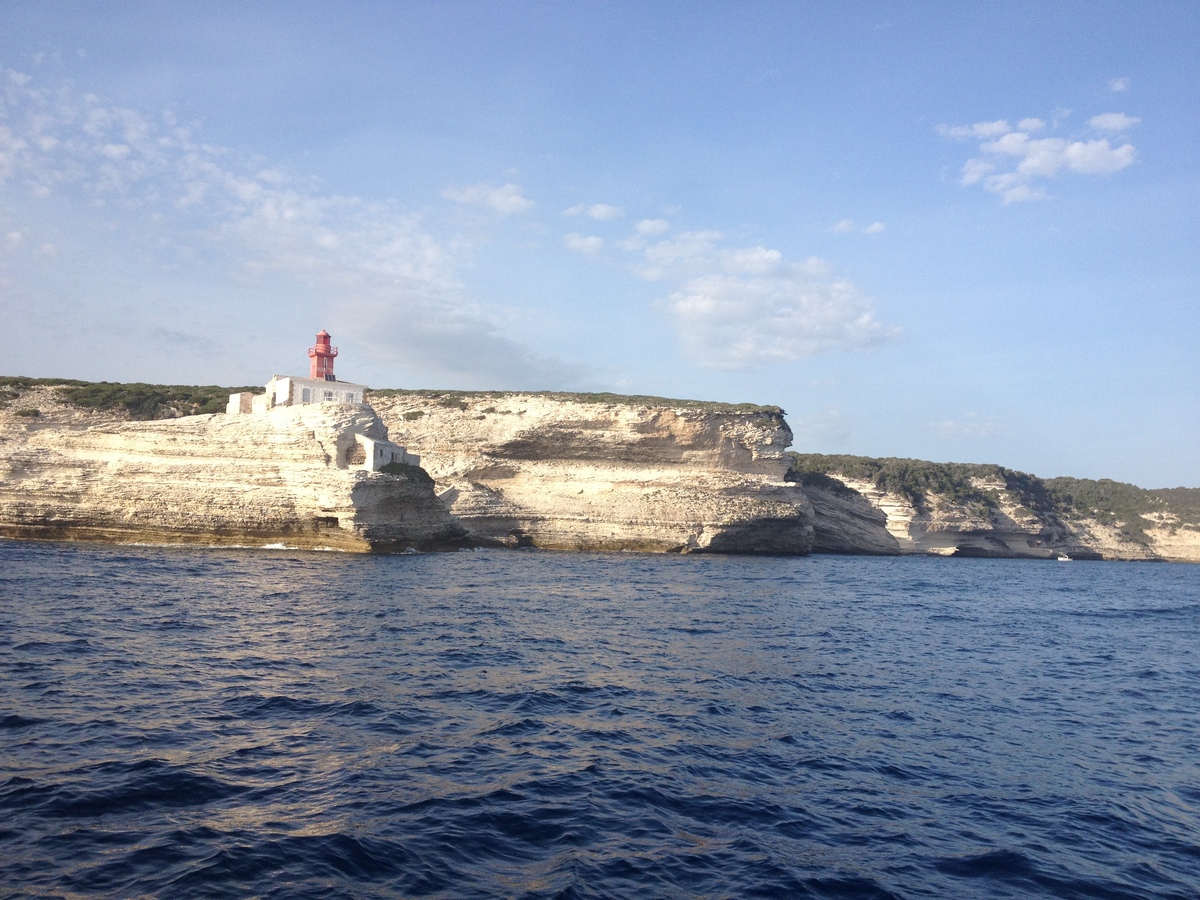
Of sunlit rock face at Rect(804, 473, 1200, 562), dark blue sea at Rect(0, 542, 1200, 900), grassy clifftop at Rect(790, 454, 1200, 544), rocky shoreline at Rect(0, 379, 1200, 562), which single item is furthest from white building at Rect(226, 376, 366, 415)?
sunlit rock face at Rect(804, 473, 1200, 562)

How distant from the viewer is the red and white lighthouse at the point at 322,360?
43.1 m

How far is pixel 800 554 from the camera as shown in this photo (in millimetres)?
51188

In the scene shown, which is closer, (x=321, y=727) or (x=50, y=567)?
(x=321, y=727)

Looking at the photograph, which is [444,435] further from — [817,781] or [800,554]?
[817,781]

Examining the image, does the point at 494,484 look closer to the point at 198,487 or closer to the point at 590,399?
the point at 590,399

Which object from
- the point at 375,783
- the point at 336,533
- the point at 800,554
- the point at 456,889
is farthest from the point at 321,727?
the point at 800,554

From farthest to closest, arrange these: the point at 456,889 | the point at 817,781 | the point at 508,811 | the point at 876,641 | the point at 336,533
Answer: the point at 336,533 → the point at 876,641 → the point at 817,781 → the point at 508,811 → the point at 456,889

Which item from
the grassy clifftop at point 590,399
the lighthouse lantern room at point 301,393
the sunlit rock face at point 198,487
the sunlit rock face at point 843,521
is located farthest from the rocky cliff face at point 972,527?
the sunlit rock face at point 198,487

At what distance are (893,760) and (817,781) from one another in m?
1.40

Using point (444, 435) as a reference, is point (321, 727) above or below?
below

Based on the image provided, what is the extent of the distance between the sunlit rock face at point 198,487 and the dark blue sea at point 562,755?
12685mm

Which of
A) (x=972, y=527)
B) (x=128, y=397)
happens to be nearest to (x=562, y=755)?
(x=128, y=397)

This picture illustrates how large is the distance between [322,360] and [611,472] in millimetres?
17687

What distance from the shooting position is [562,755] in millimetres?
8961
